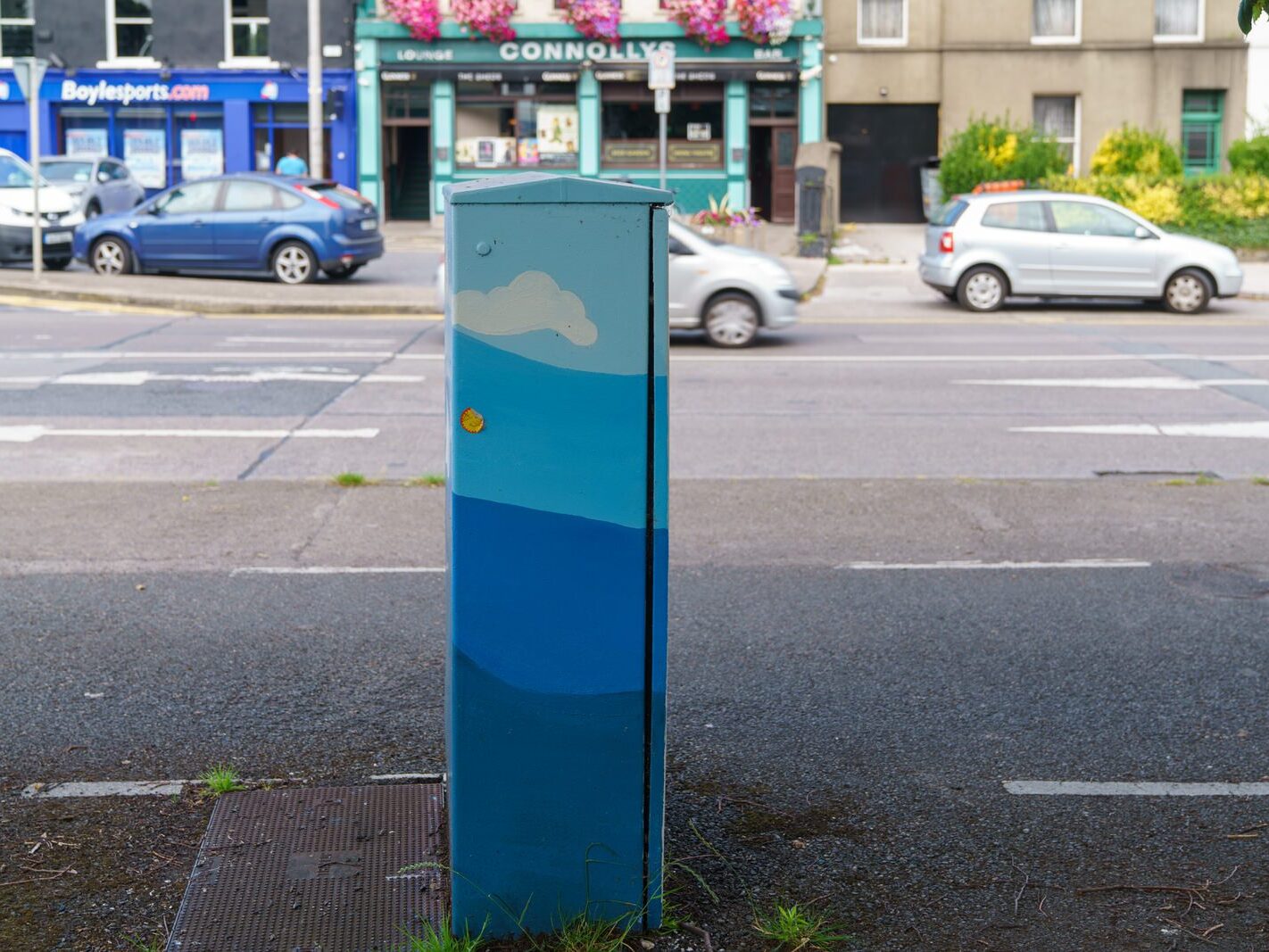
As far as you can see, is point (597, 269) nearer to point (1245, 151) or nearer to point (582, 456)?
point (582, 456)

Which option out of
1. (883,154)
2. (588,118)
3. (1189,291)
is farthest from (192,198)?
(883,154)

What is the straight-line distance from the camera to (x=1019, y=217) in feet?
71.4

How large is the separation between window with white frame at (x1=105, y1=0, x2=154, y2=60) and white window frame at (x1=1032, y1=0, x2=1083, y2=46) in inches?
822

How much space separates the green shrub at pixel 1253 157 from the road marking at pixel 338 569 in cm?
2647

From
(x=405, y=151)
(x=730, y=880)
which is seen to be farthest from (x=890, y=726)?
(x=405, y=151)

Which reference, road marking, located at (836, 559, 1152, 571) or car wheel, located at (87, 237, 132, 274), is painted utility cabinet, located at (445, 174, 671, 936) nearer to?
road marking, located at (836, 559, 1152, 571)

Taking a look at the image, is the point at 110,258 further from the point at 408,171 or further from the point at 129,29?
the point at 129,29

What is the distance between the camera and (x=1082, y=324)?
67.2 feet

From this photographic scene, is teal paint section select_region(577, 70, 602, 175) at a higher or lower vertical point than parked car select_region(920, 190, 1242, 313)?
higher

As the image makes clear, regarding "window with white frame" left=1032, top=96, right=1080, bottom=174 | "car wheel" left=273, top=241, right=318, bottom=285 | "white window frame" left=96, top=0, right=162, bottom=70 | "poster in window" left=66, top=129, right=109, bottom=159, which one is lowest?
"car wheel" left=273, top=241, right=318, bottom=285

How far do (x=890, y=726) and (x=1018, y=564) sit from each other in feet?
8.97

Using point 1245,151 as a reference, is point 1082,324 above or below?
below

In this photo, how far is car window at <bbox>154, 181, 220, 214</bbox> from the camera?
23.8 m

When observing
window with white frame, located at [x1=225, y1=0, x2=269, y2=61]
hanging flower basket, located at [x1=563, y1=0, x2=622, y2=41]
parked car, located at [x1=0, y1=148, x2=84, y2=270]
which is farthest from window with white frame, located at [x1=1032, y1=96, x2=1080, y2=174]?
parked car, located at [x1=0, y1=148, x2=84, y2=270]
